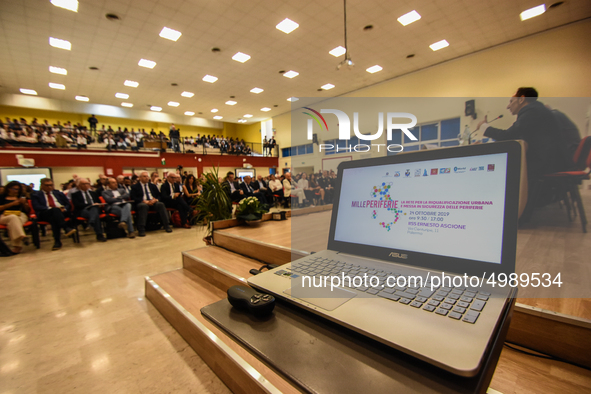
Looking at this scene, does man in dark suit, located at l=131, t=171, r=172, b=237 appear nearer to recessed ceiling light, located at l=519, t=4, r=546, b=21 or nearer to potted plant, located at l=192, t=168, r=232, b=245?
potted plant, located at l=192, t=168, r=232, b=245

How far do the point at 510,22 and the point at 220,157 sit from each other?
10.8 meters

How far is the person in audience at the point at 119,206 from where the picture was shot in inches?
174

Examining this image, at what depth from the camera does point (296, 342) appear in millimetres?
427

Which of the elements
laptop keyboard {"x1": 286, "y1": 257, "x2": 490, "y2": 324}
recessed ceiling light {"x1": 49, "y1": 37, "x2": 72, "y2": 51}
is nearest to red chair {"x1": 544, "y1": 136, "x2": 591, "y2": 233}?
laptop keyboard {"x1": 286, "y1": 257, "x2": 490, "y2": 324}

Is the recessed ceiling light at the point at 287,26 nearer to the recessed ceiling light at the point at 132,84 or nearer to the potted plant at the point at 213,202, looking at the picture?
the potted plant at the point at 213,202

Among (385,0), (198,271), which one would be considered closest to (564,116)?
(198,271)

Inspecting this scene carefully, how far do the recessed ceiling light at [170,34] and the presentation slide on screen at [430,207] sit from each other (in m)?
6.73

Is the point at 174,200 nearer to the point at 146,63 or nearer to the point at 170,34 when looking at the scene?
the point at 170,34

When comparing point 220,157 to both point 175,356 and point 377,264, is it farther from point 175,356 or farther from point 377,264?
point 377,264

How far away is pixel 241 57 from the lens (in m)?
6.77

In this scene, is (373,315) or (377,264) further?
(377,264)

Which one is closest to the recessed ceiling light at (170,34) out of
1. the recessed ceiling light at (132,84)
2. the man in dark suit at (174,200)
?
the man in dark suit at (174,200)

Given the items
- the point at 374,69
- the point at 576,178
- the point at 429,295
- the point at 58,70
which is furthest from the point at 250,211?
the point at 58,70

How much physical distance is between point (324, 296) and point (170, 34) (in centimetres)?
714
